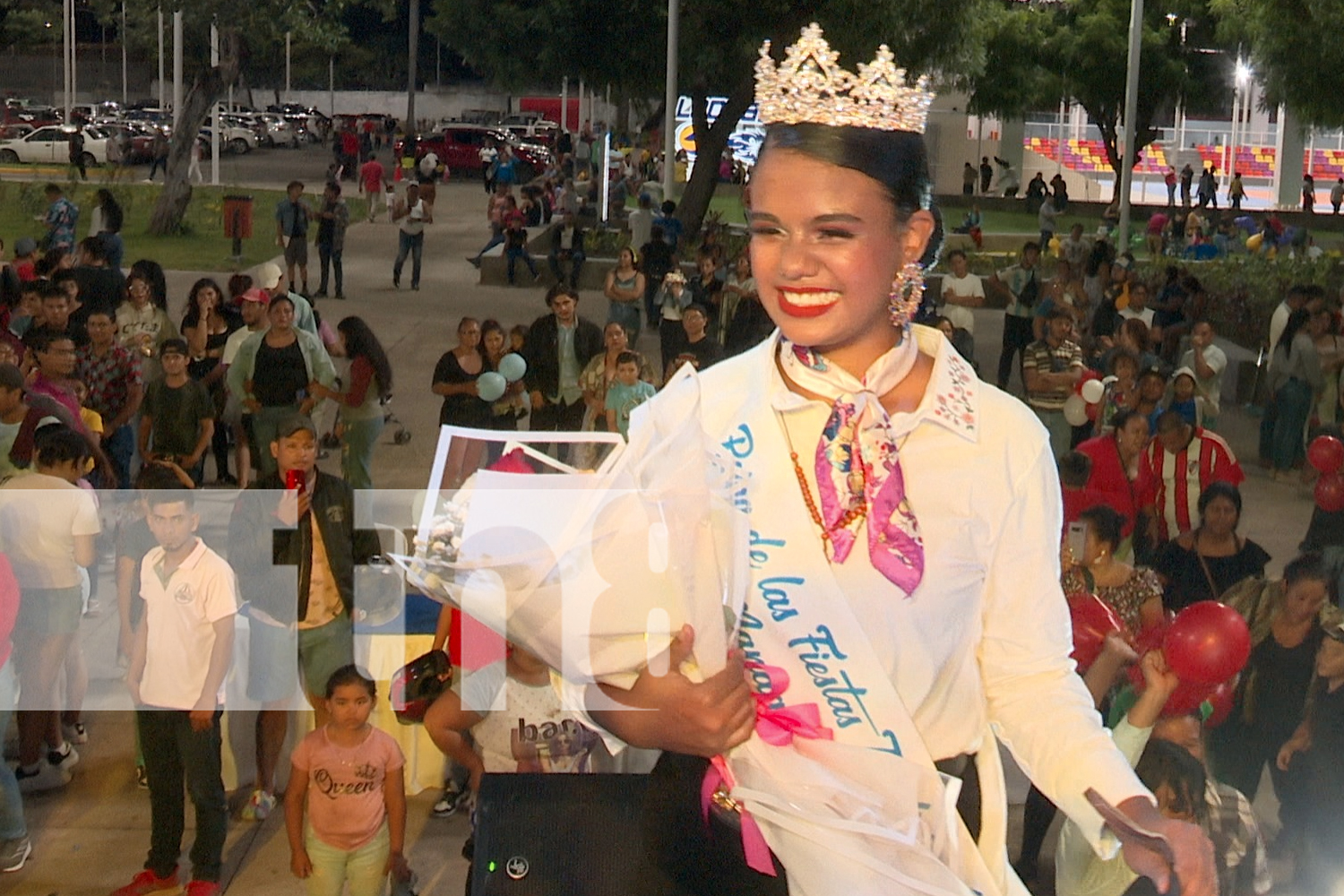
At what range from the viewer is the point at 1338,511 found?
8320 millimetres

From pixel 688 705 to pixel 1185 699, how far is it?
131 inches

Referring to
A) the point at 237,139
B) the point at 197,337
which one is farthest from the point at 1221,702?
the point at 237,139

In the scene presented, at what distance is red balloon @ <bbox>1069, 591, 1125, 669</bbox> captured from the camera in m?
5.64

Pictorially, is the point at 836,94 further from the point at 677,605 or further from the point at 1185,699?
the point at 1185,699

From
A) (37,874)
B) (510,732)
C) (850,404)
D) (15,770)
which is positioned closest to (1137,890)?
(510,732)

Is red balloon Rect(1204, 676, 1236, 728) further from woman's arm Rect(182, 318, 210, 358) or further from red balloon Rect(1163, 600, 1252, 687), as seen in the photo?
woman's arm Rect(182, 318, 210, 358)

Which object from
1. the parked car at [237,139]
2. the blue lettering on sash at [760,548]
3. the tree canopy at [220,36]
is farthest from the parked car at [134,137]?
the blue lettering on sash at [760,548]

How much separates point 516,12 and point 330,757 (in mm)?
22350

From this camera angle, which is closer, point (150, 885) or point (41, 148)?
point (150, 885)

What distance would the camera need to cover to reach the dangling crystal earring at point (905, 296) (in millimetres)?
2439

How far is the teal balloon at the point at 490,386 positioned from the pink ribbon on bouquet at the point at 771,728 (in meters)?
7.52

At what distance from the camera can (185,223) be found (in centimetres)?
2903

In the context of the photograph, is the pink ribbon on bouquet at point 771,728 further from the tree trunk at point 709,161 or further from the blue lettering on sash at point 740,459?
the tree trunk at point 709,161

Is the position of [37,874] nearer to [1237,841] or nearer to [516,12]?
[1237,841]
